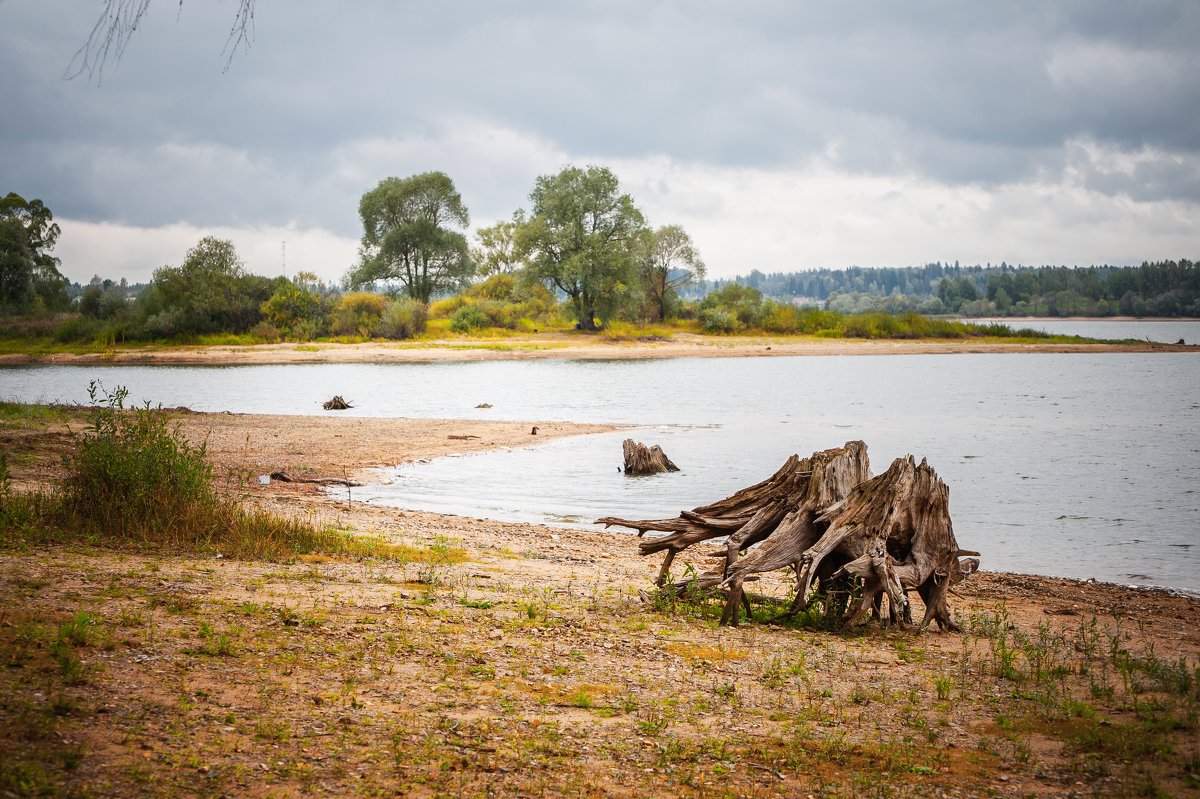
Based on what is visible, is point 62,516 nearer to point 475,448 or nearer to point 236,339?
point 475,448

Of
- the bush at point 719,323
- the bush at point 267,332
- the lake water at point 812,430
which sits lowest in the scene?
the lake water at point 812,430

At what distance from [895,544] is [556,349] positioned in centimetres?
6029

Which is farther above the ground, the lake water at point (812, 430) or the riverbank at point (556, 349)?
the riverbank at point (556, 349)

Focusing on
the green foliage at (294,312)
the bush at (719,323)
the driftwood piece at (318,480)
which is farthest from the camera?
the bush at (719,323)

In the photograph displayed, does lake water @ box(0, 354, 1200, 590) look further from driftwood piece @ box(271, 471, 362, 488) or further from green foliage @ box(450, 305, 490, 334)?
green foliage @ box(450, 305, 490, 334)

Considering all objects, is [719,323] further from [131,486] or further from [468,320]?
[131,486]

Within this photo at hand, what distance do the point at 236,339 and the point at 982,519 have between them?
2427 inches

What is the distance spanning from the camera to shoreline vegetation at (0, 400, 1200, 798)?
16.2ft

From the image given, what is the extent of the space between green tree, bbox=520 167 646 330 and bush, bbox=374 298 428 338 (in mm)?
10793

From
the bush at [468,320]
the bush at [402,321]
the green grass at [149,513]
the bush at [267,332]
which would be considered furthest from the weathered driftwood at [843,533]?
the bush at [468,320]

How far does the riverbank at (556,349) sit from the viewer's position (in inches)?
2397

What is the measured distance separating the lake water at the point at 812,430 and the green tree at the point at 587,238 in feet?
36.4

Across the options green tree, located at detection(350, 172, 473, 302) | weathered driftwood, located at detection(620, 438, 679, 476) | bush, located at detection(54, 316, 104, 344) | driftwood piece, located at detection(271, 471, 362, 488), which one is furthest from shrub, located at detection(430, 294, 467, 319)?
driftwood piece, located at detection(271, 471, 362, 488)

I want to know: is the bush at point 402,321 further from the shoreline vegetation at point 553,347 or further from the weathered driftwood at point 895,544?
the weathered driftwood at point 895,544
